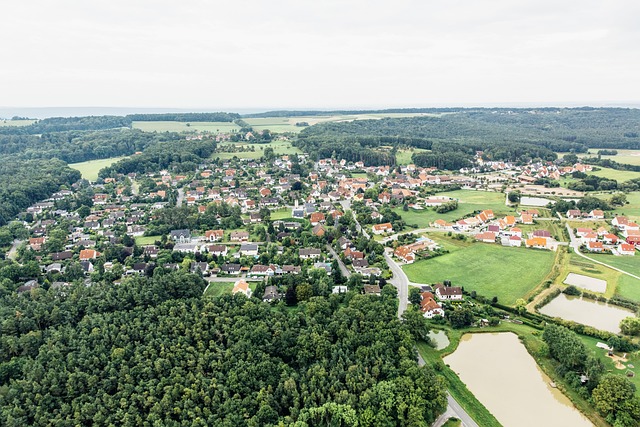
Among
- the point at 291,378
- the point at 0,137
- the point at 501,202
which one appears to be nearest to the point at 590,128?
the point at 501,202

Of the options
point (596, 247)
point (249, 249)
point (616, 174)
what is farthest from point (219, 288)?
point (616, 174)

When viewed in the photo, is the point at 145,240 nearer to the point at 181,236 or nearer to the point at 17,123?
the point at 181,236

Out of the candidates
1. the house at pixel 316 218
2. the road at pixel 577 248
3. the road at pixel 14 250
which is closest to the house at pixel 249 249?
the house at pixel 316 218

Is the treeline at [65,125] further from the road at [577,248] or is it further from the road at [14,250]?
the road at [577,248]

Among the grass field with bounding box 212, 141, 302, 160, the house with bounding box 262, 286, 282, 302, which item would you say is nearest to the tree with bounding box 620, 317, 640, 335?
the house with bounding box 262, 286, 282, 302

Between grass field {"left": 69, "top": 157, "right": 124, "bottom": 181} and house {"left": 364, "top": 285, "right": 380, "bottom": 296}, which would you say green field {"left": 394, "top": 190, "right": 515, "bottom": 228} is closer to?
house {"left": 364, "top": 285, "right": 380, "bottom": 296}
